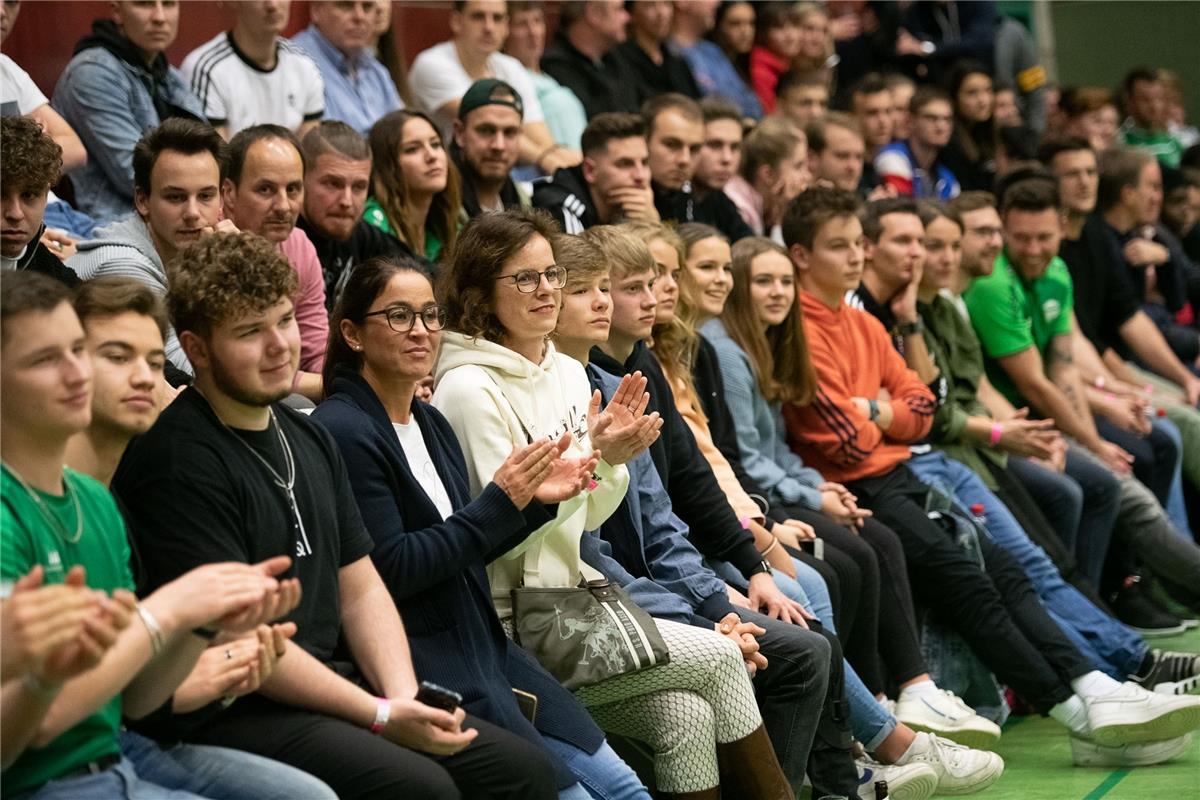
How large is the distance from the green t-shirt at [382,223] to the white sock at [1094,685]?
7.38 ft

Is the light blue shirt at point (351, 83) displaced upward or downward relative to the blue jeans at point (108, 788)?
upward

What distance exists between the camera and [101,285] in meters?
2.63

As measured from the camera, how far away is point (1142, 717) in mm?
4609

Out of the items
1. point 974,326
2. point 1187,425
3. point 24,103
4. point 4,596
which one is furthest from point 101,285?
point 1187,425

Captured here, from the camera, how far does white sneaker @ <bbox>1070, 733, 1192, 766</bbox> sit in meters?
4.70

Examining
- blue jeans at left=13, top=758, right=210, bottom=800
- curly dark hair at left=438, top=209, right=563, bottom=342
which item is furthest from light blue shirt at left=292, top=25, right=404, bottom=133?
blue jeans at left=13, top=758, right=210, bottom=800

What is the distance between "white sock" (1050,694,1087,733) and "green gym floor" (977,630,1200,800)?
0.34 ft

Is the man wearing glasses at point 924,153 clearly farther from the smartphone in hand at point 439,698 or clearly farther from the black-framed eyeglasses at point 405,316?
the smartphone in hand at point 439,698

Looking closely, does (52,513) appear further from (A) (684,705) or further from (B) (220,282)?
(A) (684,705)

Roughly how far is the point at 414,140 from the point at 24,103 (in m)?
1.12

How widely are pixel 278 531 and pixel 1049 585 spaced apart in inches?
129

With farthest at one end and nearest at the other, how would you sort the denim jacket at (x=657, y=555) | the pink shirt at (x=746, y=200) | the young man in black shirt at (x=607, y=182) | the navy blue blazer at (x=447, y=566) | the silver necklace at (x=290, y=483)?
the pink shirt at (x=746, y=200) → the young man in black shirt at (x=607, y=182) → the denim jacket at (x=657, y=555) → the navy blue blazer at (x=447, y=566) → the silver necklace at (x=290, y=483)

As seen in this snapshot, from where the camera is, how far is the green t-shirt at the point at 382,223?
486 centimetres

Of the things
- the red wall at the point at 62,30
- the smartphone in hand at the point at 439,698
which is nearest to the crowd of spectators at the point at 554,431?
the smartphone in hand at the point at 439,698
